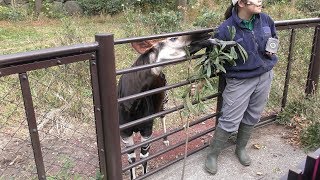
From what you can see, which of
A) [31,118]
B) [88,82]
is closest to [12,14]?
[88,82]

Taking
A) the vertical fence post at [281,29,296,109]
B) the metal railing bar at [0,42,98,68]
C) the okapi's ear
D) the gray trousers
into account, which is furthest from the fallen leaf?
the metal railing bar at [0,42,98,68]

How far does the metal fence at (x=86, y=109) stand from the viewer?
2.10 meters

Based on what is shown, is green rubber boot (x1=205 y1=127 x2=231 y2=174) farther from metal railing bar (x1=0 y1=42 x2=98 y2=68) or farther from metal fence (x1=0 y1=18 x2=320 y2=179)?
metal railing bar (x1=0 y1=42 x2=98 y2=68)

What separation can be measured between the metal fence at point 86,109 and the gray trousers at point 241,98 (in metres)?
0.21

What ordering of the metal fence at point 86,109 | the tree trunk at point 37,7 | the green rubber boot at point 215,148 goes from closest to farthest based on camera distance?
the metal fence at point 86,109 < the green rubber boot at point 215,148 < the tree trunk at point 37,7

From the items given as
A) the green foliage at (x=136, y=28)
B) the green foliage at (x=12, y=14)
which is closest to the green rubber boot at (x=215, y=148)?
the green foliage at (x=136, y=28)

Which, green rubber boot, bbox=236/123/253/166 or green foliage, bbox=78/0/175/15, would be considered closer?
green rubber boot, bbox=236/123/253/166

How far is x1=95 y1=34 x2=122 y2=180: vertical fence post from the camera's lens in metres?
2.27

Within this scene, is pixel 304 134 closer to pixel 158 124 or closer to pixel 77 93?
pixel 158 124

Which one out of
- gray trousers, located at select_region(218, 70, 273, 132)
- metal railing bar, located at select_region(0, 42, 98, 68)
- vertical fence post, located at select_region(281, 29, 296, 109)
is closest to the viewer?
metal railing bar, located at select_region(0, 42, 98, 68)

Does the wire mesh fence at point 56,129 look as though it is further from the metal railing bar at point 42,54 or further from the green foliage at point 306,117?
the green foliage at point 306,117

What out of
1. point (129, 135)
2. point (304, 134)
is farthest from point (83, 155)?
point (304, 134)

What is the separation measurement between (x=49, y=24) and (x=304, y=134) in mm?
14237

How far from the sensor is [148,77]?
9.43ft
